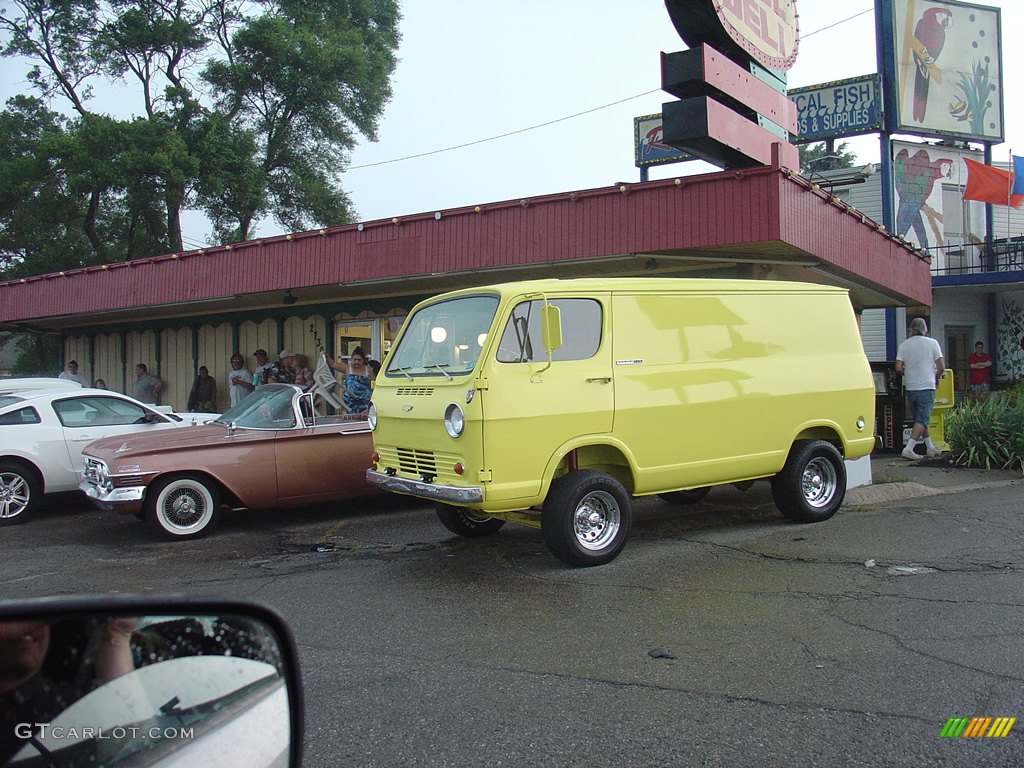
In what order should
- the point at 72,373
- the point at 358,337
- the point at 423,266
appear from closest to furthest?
the point at 423,266 → the point at 358,337 → the point at 72,373

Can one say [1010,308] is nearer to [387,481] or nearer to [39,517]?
[387,481]

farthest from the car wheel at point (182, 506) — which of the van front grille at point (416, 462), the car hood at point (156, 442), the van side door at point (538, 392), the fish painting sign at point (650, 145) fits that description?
the fish painting sign at point (650, 145)

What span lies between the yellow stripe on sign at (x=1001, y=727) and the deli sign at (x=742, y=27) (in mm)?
9900

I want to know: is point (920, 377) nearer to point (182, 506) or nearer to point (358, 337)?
point (358, 337)

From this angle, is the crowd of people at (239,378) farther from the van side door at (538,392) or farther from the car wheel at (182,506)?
the van side door at (538,392)

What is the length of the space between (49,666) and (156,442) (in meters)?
7.61

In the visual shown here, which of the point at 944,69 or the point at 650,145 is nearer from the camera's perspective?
the point at 944,69

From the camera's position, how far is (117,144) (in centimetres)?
2672

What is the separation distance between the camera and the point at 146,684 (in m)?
1.33

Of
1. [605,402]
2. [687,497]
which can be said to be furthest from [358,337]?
[605,402]

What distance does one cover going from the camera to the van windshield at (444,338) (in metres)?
6.55

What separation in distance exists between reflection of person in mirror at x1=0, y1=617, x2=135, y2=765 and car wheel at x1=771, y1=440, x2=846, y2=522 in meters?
7.30

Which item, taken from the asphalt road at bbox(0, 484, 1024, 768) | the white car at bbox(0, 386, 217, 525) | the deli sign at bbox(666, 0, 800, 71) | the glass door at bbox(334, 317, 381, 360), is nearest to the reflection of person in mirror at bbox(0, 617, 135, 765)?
the asphalt road at bbox(0, 484, 1024, 768)

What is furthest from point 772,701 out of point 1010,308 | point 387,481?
point 1010,308
